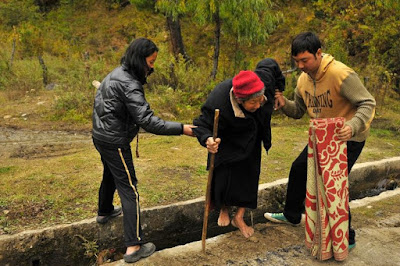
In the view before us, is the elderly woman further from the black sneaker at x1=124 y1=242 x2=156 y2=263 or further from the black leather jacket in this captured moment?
the black sneaker at x1=124 y1=242 x2=156 y2=263

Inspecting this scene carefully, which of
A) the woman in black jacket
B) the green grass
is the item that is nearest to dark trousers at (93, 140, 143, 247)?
the woman in black jacket

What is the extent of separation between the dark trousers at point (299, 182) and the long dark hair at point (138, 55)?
60.8 inches

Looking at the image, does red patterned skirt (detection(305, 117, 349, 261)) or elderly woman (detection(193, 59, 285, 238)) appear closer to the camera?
red patterned skirt (detection(305, 117, 349, 261))

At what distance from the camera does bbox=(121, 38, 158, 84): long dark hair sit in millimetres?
2908

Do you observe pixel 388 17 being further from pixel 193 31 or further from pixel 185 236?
pixel 185 236

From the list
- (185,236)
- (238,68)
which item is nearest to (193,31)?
(238,68)

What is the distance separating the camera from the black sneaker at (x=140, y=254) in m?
3.00

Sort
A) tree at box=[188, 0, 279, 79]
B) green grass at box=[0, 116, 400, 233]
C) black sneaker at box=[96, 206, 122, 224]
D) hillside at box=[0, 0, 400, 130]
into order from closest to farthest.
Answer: black sneaker at box=[96, 206, 122, 224] → green grass at box=[0, 116, 400, 233] → tree at box=[188, 0, 279, 79] → hillside at box=[0, 0, 400, 130]

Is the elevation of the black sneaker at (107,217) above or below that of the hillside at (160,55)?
below

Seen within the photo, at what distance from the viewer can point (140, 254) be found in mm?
3068

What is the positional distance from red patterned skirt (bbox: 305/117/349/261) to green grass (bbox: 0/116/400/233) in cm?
154

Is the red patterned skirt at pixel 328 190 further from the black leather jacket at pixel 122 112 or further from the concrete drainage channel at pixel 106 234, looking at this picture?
the concrete drainage channel at pixel 106 234

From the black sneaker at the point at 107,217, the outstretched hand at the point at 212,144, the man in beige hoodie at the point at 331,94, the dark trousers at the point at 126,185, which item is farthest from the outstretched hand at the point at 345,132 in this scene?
the black sneaker at the point at 107,217

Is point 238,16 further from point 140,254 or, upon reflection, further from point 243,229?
point 140,254
